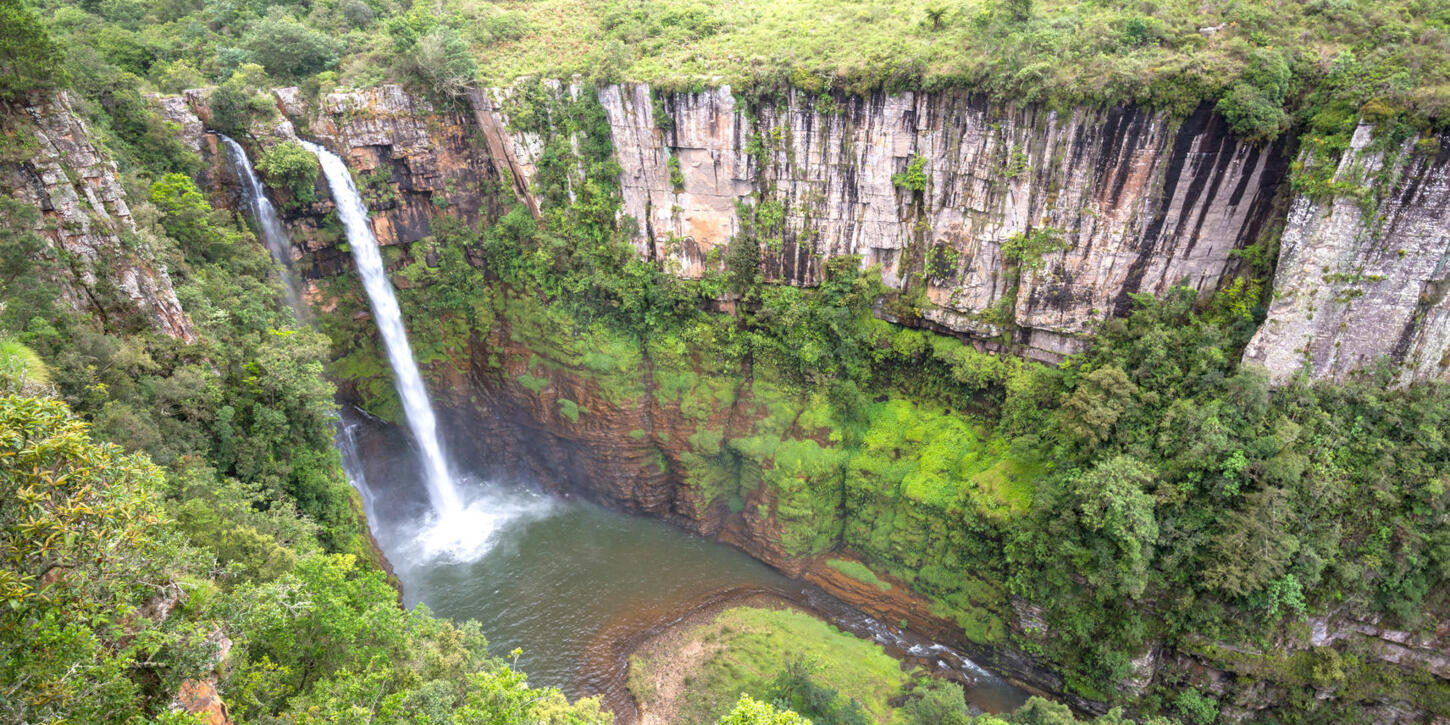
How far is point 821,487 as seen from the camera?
2295cm

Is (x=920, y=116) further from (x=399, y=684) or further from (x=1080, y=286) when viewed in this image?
(x=399, y=684)

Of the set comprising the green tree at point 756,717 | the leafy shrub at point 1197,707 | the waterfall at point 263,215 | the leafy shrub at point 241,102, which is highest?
the leafy shrub at point 241,102

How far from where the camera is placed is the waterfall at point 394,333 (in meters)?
23.9

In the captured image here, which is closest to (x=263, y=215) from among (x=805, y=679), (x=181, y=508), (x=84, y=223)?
(x=84, y=223)

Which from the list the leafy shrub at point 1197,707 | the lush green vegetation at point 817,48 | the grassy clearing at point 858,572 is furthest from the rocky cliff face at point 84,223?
the leafy shrub at point 1197,707

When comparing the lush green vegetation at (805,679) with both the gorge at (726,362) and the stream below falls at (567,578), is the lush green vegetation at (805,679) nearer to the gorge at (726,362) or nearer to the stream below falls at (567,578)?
the gorge at (726,362)

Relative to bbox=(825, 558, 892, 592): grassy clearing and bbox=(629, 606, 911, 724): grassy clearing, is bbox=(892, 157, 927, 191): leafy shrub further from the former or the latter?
bbox=(629, 606, 911, 724): grassy clearing

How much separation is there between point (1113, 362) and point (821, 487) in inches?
377

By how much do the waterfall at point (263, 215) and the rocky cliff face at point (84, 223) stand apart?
6.05 m

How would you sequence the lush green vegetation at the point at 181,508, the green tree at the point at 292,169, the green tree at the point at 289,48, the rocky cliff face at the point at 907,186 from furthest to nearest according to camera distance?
the green tree at the point at 289,48, the green tree at the point at 292,169, the rocky cliff face at the point at 907,186, the lush green vegetation at the point at 181,508

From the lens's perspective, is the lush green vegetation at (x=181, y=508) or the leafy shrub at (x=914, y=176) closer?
the lush green vegetation at (x=181, y=508)

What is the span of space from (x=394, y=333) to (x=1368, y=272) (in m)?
29.3

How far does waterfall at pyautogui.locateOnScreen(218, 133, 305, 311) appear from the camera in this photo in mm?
21656

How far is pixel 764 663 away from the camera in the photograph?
20.2m
